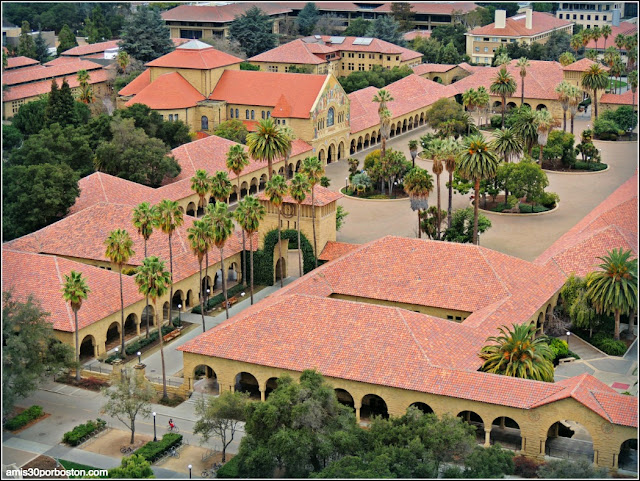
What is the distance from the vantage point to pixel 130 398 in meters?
60.4

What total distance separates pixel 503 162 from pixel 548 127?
8357 millimetres

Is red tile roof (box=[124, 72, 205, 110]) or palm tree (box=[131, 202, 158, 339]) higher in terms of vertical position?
palm tree (box=[131, 202, 158, 339])

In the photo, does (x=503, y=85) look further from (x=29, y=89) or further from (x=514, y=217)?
(x=29, y=89)

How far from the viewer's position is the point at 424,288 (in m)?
74.6

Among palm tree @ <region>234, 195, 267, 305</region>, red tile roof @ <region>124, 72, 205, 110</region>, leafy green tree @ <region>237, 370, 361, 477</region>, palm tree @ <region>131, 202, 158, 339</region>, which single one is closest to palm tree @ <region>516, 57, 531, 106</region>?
red tile roof @ <region>124, 72, 205, 110</region>

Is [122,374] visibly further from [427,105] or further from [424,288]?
[427,105]

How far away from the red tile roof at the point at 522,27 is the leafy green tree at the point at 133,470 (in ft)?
460

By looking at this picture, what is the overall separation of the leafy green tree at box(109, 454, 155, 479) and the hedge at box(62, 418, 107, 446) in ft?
24.8

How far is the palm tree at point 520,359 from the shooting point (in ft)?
203

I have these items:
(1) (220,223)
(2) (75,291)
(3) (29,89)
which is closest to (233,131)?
(3) (29,89)

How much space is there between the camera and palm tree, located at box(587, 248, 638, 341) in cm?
7119

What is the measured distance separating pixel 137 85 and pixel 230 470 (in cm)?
8419

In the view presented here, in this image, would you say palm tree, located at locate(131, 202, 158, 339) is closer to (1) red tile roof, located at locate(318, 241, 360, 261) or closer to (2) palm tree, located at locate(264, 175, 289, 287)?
(2) palm tree, located at locate(264, 175, 289, 287)

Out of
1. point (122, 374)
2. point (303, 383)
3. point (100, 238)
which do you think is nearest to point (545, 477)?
point (303, 383)
